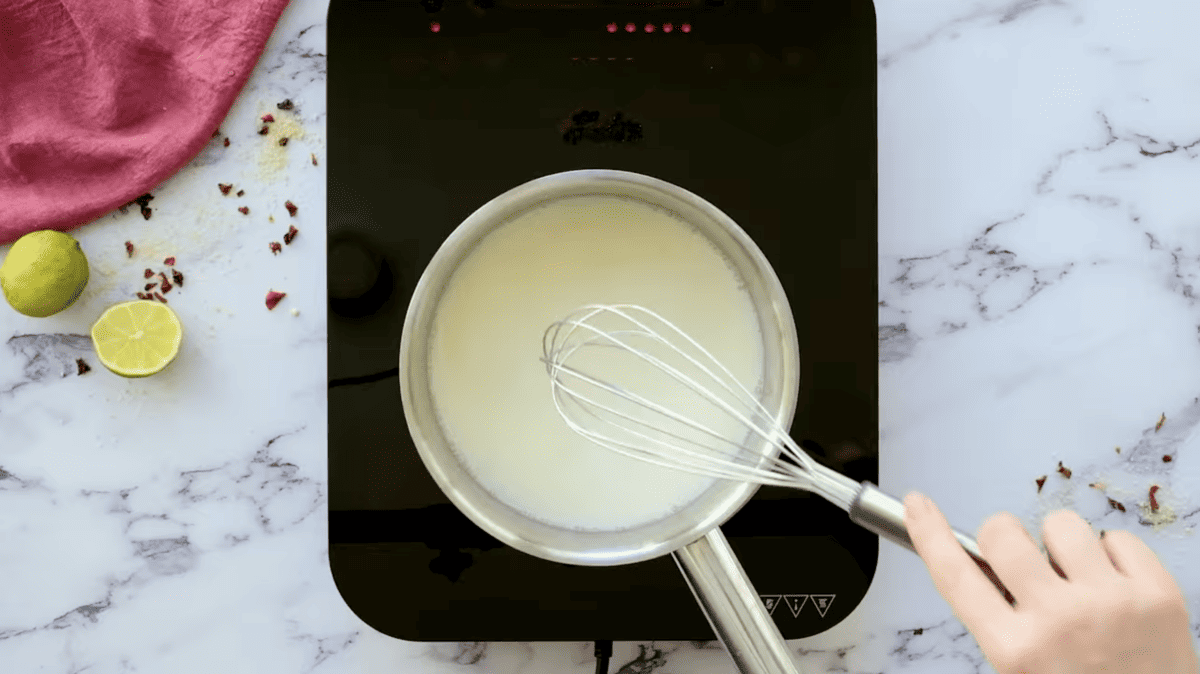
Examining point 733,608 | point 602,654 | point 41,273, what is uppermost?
point 41,273

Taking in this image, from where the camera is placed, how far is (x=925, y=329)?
0.54m

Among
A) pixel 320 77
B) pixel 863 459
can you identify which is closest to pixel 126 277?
pixel 320 77

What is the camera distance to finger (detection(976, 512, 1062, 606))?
293 mm

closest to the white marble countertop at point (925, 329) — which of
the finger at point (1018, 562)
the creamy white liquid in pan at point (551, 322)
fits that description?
the creamy white liquid in pan at point (551, 322)

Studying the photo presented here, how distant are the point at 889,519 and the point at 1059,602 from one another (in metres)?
0.06

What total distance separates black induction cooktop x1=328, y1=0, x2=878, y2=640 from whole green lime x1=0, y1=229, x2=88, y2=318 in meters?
0.17

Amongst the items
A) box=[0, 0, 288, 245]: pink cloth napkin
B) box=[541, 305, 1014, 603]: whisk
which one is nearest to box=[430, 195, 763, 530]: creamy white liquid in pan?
box=[541, 305, 1014, 603]: whisk

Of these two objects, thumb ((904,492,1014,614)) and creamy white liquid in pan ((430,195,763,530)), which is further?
creamy white liquid in pan ((430,195,763,530))

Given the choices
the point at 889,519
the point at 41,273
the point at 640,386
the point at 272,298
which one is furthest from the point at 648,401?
the point at 41,273

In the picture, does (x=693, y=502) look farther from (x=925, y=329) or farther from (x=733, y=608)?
(x=925, y=329)

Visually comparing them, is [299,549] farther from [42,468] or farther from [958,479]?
[958,479]

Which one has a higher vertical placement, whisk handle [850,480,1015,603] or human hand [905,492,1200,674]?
whisk handle [850,480,1015,603]

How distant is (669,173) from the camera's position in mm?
494

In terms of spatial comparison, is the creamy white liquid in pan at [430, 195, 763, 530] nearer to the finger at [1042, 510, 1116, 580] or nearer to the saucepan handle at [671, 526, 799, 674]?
the saucepan handle at [671, 526, 799, 674]
